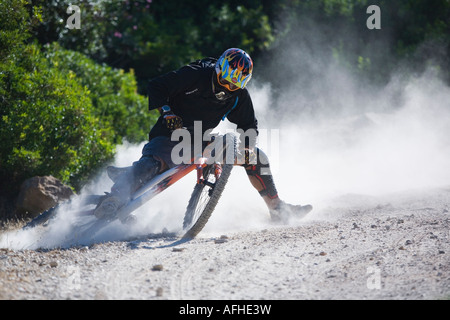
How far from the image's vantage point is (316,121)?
12.8 metres

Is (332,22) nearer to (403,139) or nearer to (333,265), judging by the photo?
(403,139)

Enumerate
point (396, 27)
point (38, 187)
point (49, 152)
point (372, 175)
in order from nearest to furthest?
point (38, 187)
point (49, 152)
point (372, 175)
point (396, 27)

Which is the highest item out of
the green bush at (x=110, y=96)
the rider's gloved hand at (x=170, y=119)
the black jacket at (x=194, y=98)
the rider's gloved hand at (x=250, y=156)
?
the green bush at (x=110, y=96)

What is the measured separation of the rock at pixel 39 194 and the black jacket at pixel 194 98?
1.91 m

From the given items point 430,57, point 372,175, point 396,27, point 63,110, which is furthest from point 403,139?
point 63,110

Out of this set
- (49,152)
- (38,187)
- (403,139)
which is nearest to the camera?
(38,187)

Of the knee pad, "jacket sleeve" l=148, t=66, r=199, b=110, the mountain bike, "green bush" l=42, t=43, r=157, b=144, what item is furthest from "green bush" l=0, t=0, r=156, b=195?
the knee pad

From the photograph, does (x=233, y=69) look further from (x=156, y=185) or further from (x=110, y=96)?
(x=110, y=96)

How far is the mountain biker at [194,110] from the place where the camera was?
5.39 metres

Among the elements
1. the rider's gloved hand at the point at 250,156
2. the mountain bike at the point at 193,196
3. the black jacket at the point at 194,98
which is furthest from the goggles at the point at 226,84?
the rider's gloved hand at the point at 250,156

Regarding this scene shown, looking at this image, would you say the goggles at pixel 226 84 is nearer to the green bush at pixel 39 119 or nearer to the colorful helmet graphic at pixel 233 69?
the colorful helmet graphic at pixel 233 69

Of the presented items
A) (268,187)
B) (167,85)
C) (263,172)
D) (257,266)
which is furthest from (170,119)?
(257,266)

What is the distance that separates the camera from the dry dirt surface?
141 inches

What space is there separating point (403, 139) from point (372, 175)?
218cm
